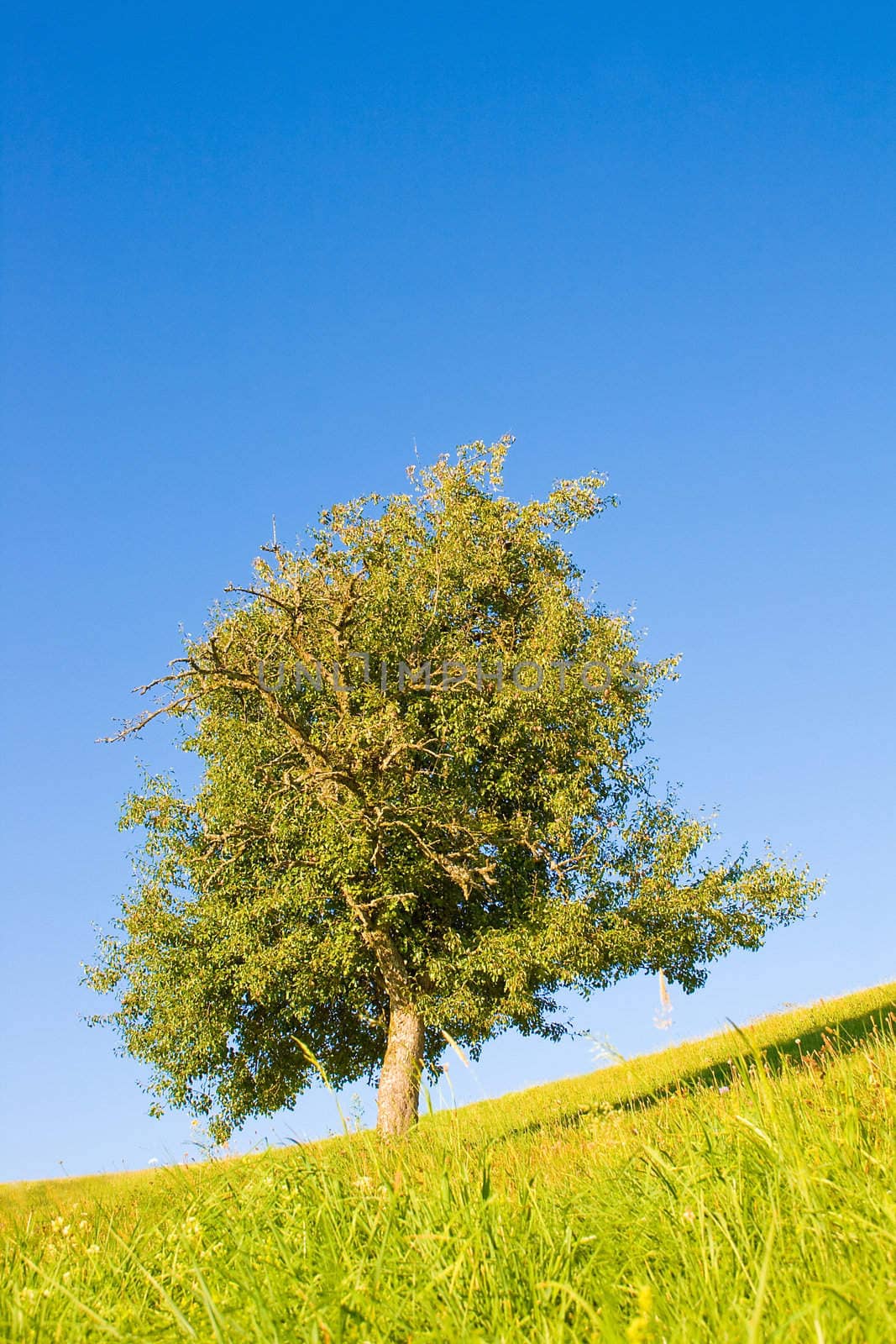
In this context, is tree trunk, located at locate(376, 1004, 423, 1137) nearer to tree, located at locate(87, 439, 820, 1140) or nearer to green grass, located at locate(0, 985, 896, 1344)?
tree, located at locate(87, 439, 820, 1140)

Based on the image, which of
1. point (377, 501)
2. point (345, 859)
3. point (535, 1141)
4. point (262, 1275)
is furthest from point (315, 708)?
point (262, 1275)

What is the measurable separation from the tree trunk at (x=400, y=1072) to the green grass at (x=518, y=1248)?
12461 mm

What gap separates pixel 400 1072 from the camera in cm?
1834

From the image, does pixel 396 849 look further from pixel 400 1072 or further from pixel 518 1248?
pixel 518 1248

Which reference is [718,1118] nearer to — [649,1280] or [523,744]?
[649,1280]

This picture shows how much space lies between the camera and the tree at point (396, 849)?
17.5 metres

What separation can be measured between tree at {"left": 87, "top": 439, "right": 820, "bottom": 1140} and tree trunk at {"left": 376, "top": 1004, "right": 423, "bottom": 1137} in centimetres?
4

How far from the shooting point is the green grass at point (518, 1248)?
341 centimetres

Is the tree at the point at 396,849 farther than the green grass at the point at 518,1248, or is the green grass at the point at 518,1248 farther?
the tree at the point at 396,849

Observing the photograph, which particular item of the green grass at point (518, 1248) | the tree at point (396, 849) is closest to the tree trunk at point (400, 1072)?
the tree at point (396, 849)

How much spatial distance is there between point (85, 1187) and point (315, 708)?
34.5ft

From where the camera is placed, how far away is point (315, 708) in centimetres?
1911

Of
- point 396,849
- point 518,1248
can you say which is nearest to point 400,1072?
point 396,849

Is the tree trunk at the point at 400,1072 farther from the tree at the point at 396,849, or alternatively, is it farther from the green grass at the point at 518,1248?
the green grass at the point at 518,1248
